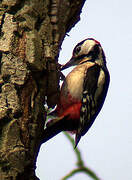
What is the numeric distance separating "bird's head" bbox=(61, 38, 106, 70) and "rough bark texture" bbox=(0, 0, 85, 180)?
1.09m

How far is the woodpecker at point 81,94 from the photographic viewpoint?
3730 millimetres

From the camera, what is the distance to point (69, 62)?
13.9 ft

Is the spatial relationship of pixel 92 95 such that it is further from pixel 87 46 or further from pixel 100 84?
pixel 87 46

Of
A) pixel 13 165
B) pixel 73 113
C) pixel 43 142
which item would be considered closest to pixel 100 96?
pixel 73 113

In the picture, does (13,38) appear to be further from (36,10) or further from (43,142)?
(43,142)

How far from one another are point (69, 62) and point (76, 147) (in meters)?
1.16

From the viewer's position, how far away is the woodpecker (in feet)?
12.2

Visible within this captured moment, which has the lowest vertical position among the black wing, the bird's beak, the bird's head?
the black wing

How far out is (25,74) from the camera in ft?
8.57

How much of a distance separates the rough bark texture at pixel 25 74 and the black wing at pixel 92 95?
26.1 inches

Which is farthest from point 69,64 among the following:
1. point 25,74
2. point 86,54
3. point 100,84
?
point 25,74

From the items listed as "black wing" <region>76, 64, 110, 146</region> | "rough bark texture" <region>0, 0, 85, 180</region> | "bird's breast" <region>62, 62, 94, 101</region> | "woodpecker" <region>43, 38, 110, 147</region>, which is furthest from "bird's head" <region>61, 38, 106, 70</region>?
"rough bark texture" <region>0, 0, 85, 180</region>

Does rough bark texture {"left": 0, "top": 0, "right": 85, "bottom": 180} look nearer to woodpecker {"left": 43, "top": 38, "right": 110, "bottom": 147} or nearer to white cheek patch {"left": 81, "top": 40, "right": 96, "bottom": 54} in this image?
woodpecker {"left": 43, "top": 38, "right": 110, "bottom": 147}

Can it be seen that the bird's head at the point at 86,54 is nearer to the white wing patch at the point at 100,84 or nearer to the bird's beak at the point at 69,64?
the bird's beak at the point at 69,64
